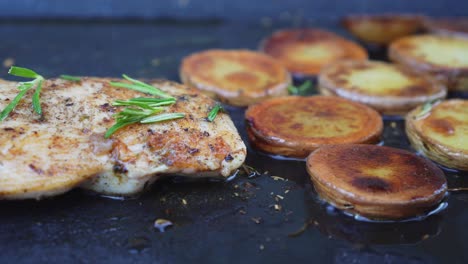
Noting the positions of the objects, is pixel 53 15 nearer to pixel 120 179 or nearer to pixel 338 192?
pixel 120 179

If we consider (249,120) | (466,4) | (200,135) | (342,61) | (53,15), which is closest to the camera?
(200,135)

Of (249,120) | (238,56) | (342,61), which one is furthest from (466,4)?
(249,120)

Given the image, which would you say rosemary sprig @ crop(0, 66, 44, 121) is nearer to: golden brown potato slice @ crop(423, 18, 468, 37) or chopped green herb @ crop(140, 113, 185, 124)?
chopped green herb @ crop(140, 113, 185, 124)

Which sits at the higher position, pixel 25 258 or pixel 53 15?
pixel 53 15

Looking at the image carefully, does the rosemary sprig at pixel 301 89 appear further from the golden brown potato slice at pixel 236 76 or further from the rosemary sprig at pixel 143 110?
the rosemary sprig at pixel 143 110

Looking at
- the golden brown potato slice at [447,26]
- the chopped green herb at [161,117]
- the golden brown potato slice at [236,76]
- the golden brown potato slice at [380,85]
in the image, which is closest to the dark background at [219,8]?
the golden brown potato slice at [447,26]

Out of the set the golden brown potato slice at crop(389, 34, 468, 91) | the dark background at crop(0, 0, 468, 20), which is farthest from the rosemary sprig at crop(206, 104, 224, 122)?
the dark background at crop(0, 0, 468, 20)
